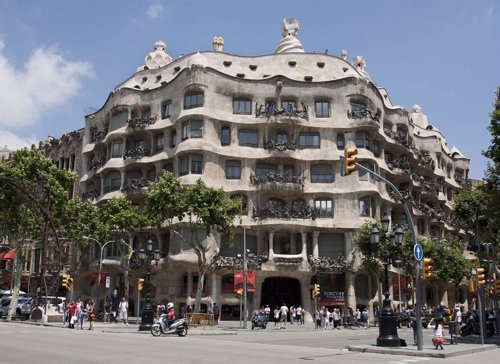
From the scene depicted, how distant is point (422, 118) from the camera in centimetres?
7844

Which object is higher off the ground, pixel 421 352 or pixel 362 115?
pixel 362 115

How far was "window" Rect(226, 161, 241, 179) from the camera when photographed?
1976 inches

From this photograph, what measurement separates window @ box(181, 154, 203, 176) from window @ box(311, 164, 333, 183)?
1057cm

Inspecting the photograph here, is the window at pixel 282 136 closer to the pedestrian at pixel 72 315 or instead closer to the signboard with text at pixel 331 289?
the signboard with text at pixel 331 289

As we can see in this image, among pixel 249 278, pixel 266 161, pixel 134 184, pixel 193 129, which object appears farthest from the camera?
pixel 134 184

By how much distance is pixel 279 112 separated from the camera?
51.1 m

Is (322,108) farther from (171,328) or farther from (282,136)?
(171,328)

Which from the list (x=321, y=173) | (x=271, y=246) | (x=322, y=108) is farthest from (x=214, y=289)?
(x=322, y=108)

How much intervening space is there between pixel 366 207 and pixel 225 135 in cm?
1445

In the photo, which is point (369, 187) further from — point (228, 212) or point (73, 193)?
point (73, 193)

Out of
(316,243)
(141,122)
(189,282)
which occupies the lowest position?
(189,282)

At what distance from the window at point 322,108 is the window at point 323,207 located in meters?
8.23

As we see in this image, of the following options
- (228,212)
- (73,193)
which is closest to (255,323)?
(228,212)

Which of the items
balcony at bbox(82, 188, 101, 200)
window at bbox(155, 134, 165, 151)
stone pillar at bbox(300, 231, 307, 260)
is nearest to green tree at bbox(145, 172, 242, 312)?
stone pillar at bbox(300, 231, 307, 260)
